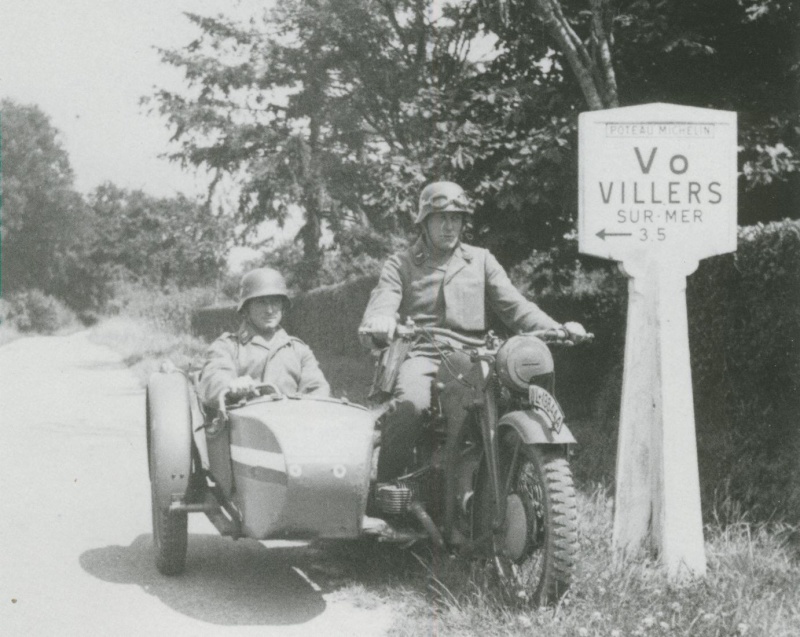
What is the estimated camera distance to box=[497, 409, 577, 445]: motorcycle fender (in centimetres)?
414

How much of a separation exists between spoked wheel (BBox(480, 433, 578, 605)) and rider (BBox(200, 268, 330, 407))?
4.65 ft

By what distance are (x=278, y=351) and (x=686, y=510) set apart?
2.39 m

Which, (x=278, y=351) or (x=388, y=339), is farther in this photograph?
(x=278, y=351)

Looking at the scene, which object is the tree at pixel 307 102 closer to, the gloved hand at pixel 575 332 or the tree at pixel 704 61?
the tree at pixel 704 61

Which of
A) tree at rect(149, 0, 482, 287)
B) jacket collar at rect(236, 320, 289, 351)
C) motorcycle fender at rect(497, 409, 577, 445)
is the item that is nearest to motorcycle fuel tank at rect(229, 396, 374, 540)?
motorcycle fender at rect(497, 409, 577, 445)

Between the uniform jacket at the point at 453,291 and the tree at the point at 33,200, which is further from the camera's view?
the tree at the point at 33,200

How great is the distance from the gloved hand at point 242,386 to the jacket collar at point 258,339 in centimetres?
65

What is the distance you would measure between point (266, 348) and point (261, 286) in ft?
1.20

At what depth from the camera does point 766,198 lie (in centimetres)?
962

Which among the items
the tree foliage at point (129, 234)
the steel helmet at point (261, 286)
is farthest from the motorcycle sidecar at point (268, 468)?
the tree foliage at point (129, 234)

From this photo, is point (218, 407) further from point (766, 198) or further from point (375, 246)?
point (375, 246)

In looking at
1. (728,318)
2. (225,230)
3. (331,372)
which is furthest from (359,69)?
(728,318)

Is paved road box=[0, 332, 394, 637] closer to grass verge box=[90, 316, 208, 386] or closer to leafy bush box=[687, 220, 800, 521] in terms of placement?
leafy bush box=[687, 220, 800, 521]

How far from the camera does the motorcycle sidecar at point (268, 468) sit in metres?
4.36
